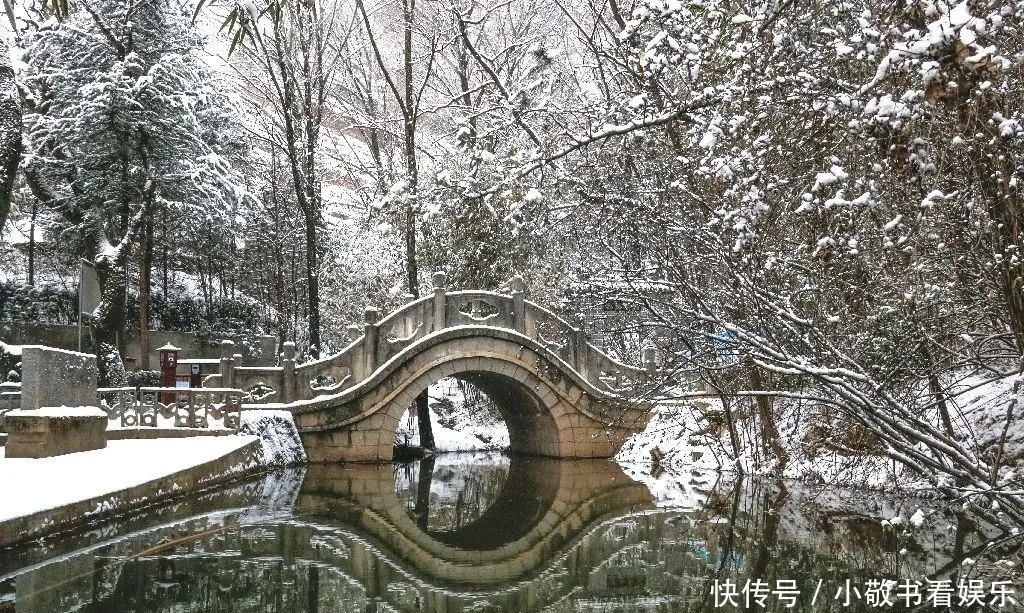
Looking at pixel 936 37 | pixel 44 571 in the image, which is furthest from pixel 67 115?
pixel 936 37

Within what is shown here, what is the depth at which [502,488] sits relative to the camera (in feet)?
45.9

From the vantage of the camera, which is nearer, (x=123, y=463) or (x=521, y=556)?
(x=521, y=556)

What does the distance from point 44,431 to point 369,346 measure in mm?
6614

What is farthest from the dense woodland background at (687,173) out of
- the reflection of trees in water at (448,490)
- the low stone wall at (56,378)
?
the low stone wall at (56,378)

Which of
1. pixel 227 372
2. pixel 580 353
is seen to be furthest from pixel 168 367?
pixel 580 353

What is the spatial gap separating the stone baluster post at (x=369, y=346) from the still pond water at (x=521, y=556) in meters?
3.73

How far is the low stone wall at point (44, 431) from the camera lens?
9.61 m

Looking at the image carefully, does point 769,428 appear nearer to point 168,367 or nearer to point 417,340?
point 417,340

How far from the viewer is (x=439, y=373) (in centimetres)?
1619

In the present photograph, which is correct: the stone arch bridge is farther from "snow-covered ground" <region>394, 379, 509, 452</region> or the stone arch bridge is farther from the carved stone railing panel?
"snow-covered ground" <region>394, 379, 509, 452</region>

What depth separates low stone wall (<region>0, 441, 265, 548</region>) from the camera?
6.85 m

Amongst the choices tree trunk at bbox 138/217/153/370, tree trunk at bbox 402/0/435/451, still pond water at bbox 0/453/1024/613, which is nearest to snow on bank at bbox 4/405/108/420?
still pond water at bbox 0/453/1024/613

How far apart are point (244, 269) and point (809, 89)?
24812mm

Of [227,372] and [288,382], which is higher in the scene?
[227,372]
